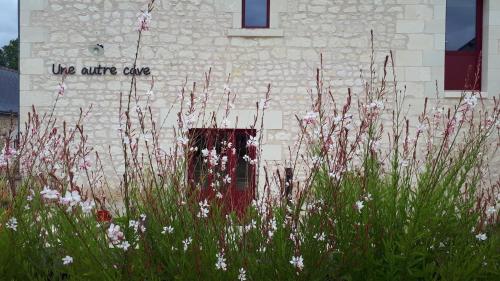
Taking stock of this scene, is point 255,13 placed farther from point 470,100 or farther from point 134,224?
point 134,224

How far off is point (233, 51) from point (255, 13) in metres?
0.71

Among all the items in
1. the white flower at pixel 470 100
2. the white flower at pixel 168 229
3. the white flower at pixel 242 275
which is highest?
the white flower at pixel 470 100

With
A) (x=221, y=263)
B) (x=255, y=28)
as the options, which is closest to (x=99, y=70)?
(x=255, y=28)

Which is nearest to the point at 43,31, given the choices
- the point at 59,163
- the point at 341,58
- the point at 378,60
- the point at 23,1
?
the point at 23,1

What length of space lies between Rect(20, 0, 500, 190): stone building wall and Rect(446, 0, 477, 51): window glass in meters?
0.41

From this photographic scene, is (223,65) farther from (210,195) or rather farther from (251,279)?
(251,279)

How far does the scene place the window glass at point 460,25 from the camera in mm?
8250

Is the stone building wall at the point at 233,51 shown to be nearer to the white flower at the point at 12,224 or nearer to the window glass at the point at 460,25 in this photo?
the window glass at the point at 460,25

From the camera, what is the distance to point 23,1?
307 inches

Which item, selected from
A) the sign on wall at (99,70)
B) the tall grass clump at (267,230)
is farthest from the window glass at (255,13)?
the tall grass clump at (267,230)

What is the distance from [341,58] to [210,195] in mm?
5426

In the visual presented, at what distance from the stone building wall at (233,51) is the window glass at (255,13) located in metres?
0.25

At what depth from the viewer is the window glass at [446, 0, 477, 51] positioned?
325 inches

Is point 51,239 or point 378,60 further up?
point 378,60
